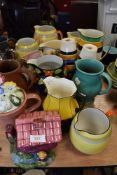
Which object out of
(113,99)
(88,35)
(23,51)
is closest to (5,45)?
(23,51)

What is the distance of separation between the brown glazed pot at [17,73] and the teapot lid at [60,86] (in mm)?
89

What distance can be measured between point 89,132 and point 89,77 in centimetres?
15

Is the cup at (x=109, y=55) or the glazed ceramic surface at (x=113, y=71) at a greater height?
the cup at (x=109, y=55)

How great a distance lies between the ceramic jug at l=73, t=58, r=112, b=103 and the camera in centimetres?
62

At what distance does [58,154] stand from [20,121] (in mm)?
143

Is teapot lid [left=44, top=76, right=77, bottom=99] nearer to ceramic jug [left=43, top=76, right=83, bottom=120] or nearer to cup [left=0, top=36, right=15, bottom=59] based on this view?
ceramic jug [left=43, top=76, right=83, bottom=120]

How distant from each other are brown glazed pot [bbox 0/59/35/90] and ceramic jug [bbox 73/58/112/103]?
0.14 m

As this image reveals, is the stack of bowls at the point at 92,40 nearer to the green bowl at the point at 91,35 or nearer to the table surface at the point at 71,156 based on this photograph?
the green bowl at the point at 91,35

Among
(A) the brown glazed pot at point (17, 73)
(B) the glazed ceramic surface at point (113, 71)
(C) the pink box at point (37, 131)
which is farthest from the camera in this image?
(B) the glazed ceramic surface at point (113, 71)

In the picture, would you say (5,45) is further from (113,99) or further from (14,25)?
(113,99)

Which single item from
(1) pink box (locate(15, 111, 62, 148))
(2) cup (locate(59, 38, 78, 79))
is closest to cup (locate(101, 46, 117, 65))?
(2) cup (locate(59, 38, 78, 79))

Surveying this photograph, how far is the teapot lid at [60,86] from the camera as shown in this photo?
592mm

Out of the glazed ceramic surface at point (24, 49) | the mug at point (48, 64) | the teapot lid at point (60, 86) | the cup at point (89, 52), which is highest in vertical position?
the cup at point (89, 52)

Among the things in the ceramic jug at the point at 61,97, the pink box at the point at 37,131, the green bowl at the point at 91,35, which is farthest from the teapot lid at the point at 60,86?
the green bowl at the point at 91,35
